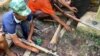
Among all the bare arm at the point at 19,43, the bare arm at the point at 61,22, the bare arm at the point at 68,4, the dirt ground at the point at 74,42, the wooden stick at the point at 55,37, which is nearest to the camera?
the bare arm at the point at 19,43

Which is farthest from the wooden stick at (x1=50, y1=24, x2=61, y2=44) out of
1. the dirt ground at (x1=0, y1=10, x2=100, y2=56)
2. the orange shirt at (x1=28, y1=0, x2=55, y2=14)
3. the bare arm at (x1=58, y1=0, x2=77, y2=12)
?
the bare arm at (x1=58, y1=0, x2=77, y2=12)

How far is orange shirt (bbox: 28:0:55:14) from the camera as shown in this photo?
5316 mm

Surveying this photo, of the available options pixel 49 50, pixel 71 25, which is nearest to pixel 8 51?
pixel 49 50

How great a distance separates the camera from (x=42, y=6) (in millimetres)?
5367

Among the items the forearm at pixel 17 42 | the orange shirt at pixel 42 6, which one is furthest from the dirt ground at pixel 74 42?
the orange shirt at pixel 42 6

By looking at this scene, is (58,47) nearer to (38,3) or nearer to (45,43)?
(45,43)

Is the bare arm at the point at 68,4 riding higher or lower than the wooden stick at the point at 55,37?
higher

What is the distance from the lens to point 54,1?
5758 millimetres

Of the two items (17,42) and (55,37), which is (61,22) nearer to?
(55,37)

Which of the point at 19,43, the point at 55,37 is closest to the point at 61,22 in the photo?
the point at 55,37

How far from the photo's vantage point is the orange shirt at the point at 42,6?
532 cm

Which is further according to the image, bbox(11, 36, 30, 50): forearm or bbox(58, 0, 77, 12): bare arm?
bbox(58, 0, 77, 12): bare arm

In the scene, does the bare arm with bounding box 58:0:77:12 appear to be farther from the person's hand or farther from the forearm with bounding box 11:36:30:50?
the forearm with bounding box 11:36:30:50

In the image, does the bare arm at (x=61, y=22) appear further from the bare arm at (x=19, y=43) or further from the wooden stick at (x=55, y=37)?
the bare arm at (x=19, y=43)
